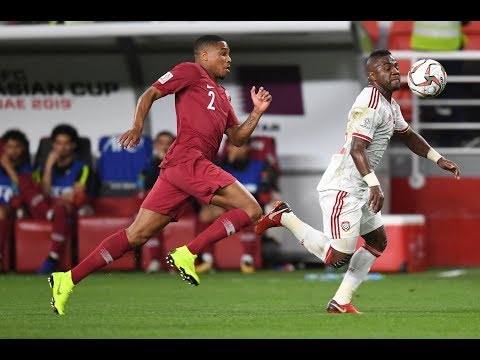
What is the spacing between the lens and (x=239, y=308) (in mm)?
10164

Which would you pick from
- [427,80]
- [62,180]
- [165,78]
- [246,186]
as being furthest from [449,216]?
[165,78]

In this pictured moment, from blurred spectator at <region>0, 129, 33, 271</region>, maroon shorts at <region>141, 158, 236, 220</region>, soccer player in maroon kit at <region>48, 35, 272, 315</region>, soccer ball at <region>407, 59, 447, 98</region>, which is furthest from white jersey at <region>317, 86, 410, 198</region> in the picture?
blurred spectator at <region>0, 129, 33, 271</region>

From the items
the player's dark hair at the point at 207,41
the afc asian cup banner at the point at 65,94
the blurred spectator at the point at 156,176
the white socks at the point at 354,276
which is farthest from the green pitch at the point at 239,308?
the afc asian cup banner at the point at 65,94

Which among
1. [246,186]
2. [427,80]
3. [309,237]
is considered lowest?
[309,237]

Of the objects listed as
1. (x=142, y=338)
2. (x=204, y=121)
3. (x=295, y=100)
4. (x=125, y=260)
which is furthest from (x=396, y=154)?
(x=142, y=338)

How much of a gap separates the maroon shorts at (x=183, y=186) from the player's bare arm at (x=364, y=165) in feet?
3.03

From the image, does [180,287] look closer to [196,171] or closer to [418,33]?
[196,171]

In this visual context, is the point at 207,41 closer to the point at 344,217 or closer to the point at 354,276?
the point at 344,217

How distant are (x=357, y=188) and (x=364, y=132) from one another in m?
0.49

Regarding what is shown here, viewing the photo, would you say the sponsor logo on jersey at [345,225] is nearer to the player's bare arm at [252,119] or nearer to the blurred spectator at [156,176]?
the player's bare arm at [252,119]

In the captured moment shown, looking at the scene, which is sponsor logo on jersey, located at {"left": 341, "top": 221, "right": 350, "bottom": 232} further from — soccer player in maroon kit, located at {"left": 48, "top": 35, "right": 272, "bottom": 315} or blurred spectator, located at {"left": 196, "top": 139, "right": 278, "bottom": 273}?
blurred spectator, located at {"left": 196, "top": 139, "right": 278, "bottom": 273}

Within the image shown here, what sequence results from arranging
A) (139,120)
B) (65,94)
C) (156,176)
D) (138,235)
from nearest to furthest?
(139,120)
(138,235)
(156,176)
(65,94)

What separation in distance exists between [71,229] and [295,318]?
6.85m

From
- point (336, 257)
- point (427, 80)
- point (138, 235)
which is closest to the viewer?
point (138, 235)
